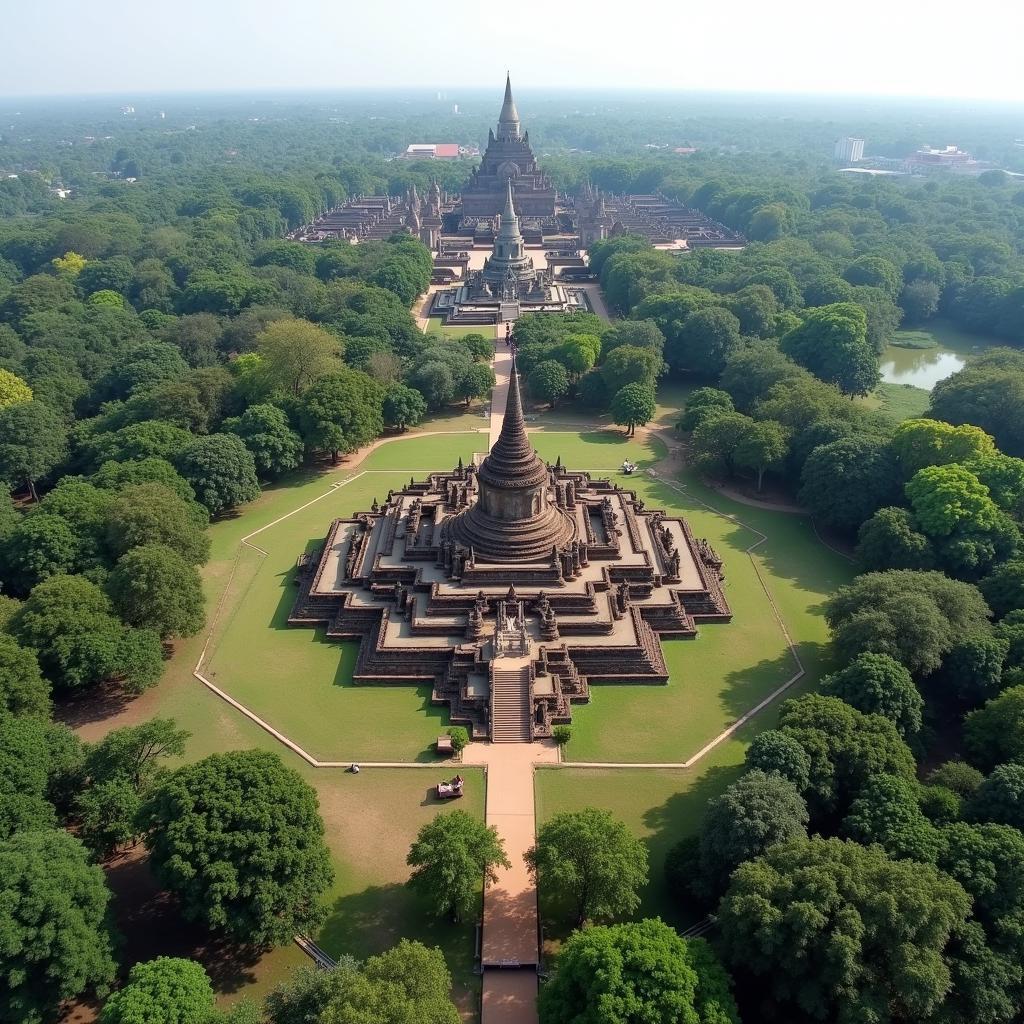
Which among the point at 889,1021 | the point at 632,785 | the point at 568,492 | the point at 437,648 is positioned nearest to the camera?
the point at 889,1021

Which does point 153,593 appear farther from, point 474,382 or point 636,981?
point 474,382

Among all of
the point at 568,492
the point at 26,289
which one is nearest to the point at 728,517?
the point at 568,492

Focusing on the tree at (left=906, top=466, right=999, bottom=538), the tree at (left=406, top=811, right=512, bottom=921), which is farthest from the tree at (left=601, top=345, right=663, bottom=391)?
the tree at (left=406, top=811, right=512, bottom=921)

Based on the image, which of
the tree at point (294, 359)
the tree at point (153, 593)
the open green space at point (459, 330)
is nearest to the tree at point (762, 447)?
the tree at point (294, 359)

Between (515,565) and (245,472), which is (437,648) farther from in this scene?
(245,472)

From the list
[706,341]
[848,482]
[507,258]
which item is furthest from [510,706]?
[507,258]
